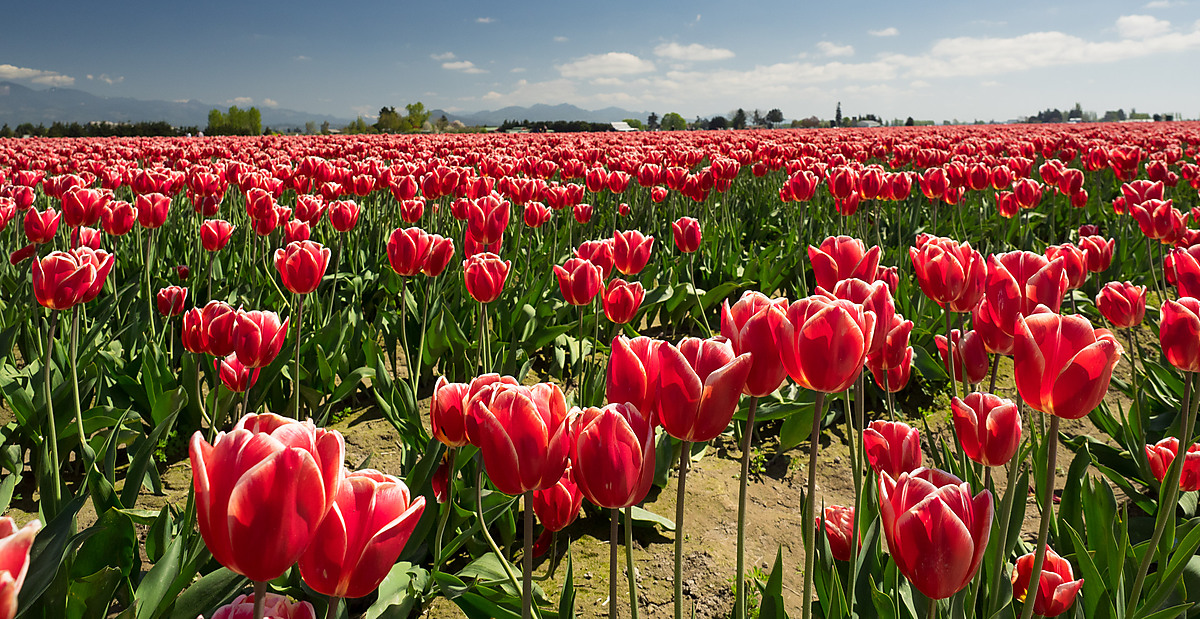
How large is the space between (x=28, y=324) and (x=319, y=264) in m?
1.95

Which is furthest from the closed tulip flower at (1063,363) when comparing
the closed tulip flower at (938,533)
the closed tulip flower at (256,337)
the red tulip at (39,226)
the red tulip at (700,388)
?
the red tulip at (39,226)

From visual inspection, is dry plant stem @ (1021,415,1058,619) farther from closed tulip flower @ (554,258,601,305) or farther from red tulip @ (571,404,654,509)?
closed tulip flower @ (554,258,601,305)

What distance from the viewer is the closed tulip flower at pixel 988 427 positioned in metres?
1.48

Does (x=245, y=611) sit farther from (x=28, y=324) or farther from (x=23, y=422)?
(x=28, y=324)

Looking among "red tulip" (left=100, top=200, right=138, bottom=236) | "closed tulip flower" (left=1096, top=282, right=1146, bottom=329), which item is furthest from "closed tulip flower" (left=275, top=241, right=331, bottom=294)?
"closed tulip flower" (left=1096, top=282, right=1146, bottom=329)

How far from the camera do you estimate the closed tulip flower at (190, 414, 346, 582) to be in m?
0.79

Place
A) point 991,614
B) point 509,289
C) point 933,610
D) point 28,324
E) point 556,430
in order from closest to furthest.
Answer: point 556,430 < point 933,610 < point 991,614 < point 28,324 < point 509,289

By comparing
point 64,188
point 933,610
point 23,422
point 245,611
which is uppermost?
point 64,188

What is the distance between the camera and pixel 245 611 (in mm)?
1008

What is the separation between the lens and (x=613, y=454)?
104 cm

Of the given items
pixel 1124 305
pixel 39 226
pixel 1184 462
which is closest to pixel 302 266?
pixel 39 226

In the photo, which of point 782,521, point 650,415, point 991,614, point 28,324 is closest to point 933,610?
point 991,614

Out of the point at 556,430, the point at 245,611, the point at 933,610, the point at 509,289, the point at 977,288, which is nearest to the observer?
the point at 245,611

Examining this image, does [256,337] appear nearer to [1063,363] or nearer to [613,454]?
A: [613,454]
